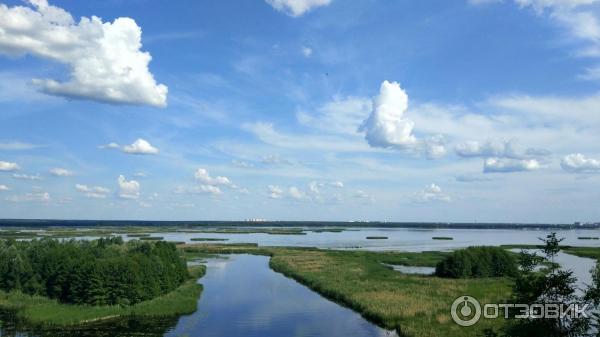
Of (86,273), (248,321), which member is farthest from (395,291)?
(86,273)

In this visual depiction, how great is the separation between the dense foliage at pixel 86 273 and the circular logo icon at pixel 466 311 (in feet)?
105

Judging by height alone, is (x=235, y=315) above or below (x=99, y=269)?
below

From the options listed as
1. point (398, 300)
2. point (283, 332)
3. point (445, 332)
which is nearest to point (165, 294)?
point (283, 332)

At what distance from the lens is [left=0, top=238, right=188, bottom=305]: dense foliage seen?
51531mm

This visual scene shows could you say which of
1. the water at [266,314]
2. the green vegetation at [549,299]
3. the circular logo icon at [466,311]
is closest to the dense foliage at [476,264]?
the circular logo icon at [466,311]

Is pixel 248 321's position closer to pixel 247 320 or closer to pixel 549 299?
pixel 247 320

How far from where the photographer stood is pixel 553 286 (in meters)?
17.2

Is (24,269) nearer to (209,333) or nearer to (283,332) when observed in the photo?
(209,333)

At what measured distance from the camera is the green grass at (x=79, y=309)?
1791 inches

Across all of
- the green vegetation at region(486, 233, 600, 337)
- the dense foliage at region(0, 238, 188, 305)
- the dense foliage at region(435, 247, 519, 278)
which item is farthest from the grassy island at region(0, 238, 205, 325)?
the green vegetation at region(486, 233, 600, 337)

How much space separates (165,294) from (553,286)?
4885 centimetres

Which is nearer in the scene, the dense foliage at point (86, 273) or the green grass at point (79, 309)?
the green grass at point (79, 309)

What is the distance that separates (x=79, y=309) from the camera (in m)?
48.7

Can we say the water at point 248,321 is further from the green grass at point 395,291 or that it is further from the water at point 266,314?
the green grass at point 395,291
